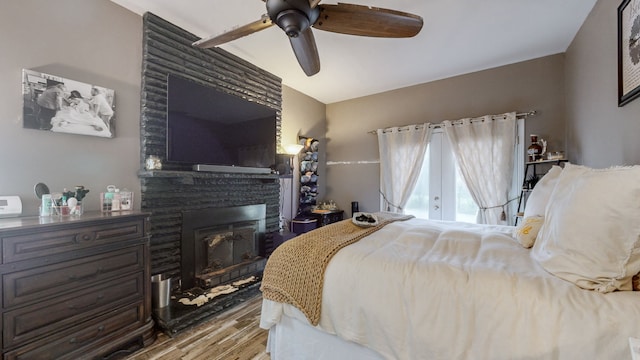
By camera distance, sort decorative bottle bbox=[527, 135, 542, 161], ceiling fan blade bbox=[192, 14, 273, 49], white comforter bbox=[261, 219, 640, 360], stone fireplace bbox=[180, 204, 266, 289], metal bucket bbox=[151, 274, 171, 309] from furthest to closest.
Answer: decorative bottle bbox=[527, 135, 542, 161] → stone fireplace bbox=[180, 204, 266, 289] → metal bucket bbox=[151, 274, 171, 309] → ceiling fan blade bbox=[192, 14, 273, 49] → white comforter bbox=[261, 219, 640, 360]

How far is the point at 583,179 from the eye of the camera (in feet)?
3.92

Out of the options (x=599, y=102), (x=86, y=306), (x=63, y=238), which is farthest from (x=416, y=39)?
(x=86, y=306)

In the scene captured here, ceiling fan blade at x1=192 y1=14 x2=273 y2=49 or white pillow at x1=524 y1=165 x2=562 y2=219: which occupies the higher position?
ceiling fan blade at x1=192 y1=14 x2=273 y2=49

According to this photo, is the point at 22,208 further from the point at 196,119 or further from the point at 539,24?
the point at 539,24

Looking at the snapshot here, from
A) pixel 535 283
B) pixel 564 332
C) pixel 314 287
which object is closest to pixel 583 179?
pixel 535 283

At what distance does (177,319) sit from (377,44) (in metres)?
3.29

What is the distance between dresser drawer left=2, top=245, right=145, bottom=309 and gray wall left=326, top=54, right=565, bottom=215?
3435 millimetres

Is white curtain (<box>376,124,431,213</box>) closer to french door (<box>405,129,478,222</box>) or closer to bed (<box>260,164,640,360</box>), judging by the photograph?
french door (<box>405,129,478,222</box>)

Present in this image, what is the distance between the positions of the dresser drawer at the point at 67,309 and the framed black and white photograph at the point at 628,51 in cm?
356

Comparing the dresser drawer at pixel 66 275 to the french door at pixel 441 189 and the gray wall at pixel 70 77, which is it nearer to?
the gray wall at pixel 70 77

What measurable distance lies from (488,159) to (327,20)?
292cm

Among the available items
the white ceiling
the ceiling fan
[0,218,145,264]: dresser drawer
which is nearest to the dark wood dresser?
[0,218,145,264]: dresser drawer

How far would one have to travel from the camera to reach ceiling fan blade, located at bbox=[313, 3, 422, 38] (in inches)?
59.0

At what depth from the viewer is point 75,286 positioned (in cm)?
155
